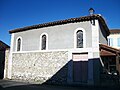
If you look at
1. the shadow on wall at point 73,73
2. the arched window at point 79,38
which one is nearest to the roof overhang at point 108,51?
the shadow on wall at point 73,73

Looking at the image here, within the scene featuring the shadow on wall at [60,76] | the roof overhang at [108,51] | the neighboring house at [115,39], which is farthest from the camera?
the neighboring house at [115,39]

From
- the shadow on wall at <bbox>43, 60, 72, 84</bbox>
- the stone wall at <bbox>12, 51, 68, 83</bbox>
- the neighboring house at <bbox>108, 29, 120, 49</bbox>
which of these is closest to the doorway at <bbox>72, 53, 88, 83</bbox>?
the shadow on wall at <bbox>43, 60, 72, 84</bbox>

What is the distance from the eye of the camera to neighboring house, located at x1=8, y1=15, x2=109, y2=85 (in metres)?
12.4

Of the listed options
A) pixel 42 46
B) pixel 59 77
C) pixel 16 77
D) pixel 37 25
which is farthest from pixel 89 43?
pixel 16 77

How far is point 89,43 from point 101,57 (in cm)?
162

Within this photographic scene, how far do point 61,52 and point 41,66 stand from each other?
2.60 meters

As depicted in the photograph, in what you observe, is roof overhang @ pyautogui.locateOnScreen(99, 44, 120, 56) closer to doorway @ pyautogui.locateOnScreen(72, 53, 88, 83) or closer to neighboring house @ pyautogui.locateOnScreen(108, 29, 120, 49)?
doorway @ pyautogui.locateOnScreen(72, 53, 88, 83)

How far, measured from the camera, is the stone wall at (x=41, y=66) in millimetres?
13320

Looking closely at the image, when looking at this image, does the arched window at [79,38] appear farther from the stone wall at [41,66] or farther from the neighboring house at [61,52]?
the stone wall at [41,66]

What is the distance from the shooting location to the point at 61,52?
1359 cm

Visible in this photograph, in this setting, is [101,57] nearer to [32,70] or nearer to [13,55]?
[32,70]

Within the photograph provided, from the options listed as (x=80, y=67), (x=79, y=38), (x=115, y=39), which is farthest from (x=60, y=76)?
(x=115, y=39)

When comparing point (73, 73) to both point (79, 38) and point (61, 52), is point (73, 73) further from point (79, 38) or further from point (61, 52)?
point (79, 38)

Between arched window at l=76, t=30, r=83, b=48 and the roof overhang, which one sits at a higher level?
arched window at l=76, t=30, r=83, b=48
